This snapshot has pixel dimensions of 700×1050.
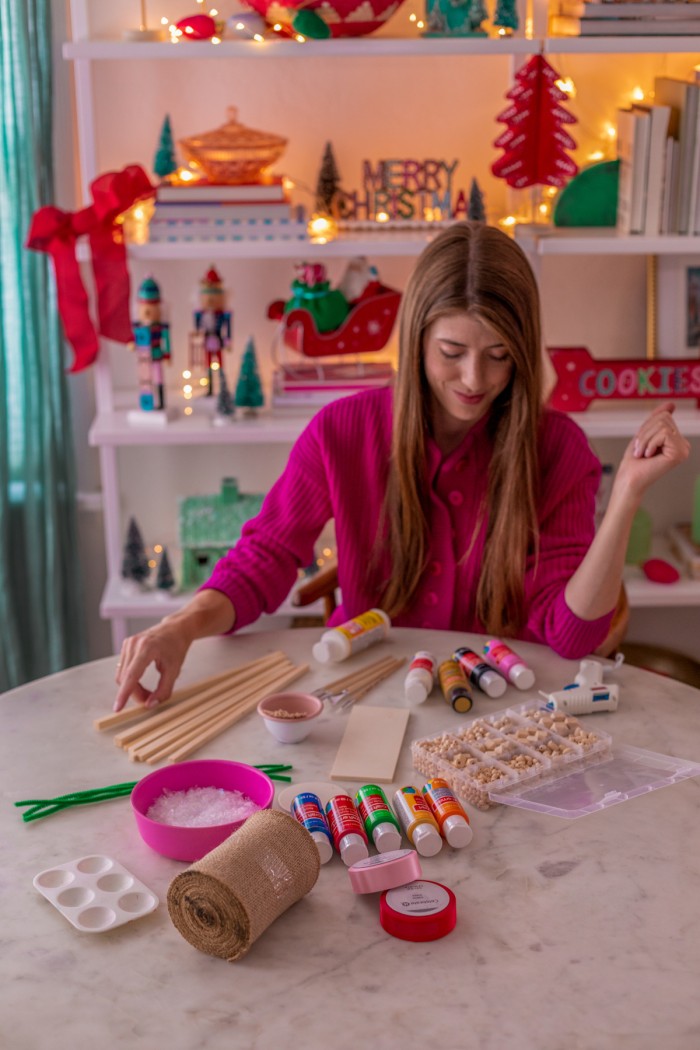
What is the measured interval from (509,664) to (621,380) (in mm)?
1210

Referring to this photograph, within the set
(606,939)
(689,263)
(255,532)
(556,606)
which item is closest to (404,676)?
(556,606)

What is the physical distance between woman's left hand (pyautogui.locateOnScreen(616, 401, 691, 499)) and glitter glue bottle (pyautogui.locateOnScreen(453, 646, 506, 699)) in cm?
34

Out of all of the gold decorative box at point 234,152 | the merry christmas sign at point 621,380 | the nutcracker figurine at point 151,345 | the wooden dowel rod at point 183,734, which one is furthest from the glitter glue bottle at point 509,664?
the gold decorative box at point 234,152

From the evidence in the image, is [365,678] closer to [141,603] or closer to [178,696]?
[178,696]

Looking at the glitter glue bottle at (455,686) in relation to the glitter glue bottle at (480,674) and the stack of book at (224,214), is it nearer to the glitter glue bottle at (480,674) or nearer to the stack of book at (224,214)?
the glitter glue bottle at (480,674)

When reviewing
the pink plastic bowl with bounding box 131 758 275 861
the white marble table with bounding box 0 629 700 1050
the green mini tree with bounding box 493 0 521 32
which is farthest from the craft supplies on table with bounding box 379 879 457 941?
the green mini tree with bounding box 493 0 521 32

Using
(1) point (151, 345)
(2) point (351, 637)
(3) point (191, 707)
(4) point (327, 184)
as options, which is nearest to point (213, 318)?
(1) point (151, 345)

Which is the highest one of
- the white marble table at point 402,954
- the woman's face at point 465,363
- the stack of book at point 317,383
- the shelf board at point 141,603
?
the woman's face at point 465,363

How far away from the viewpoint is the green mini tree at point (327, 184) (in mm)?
2633

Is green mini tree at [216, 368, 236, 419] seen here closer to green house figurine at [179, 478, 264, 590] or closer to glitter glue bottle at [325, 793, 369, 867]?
green house figurine at [179, 478, 264, 590]

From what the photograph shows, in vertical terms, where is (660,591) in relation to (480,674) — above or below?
below

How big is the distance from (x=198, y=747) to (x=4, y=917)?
369mm

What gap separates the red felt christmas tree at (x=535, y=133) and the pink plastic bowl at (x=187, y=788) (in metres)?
1.58

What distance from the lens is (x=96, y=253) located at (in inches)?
97.1
